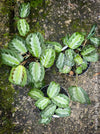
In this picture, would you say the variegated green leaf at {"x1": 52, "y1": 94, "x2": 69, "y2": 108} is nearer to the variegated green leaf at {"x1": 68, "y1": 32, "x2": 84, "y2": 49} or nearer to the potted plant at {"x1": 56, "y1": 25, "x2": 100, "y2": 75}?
the potted plant at {"x1": 56, "y1": 25, "x2": 100, "y2": 75}

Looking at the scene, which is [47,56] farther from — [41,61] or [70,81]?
[70,81]

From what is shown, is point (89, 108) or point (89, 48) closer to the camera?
point (89, 48)

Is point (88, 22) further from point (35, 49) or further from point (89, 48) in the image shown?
point (35, 49)

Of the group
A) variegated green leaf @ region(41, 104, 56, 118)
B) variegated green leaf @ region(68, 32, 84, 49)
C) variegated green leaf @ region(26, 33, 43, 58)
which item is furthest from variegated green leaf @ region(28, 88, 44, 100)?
variegated green leaf @ region(68, 32, 84, 49)

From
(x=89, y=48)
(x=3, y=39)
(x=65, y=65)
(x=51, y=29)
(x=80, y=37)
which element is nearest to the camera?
(x=80, y=37)

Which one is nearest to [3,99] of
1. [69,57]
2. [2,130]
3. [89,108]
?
[2,130]

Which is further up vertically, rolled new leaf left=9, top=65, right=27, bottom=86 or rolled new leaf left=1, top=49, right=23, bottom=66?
rolled new leaf left=1, top=49, right=23, bottom=66

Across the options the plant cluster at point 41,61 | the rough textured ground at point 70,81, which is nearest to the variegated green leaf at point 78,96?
the plant cluster at point 41,61

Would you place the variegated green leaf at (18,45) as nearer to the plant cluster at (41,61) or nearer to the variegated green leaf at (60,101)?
the plant cluster at (41,61)
